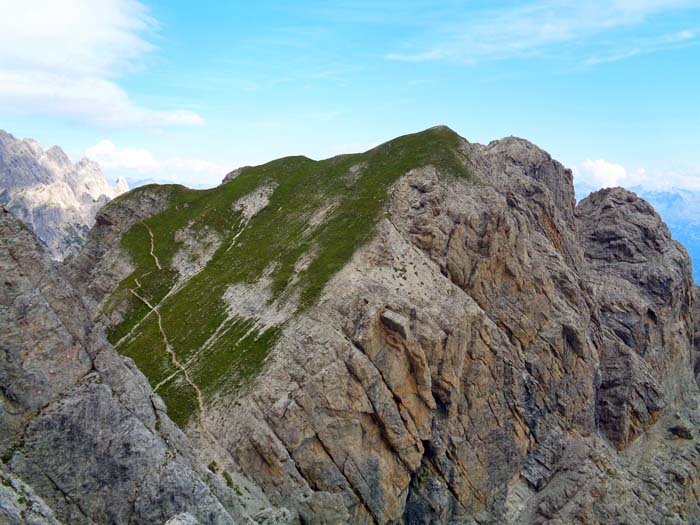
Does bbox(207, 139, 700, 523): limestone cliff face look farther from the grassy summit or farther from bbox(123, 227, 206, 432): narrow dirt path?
the grassy summit

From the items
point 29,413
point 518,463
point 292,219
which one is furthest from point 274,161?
point 29,413

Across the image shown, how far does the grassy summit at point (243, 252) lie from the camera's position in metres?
64.6

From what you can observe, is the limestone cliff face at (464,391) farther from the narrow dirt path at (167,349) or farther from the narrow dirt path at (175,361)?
the narrow dirt path at (167,349)

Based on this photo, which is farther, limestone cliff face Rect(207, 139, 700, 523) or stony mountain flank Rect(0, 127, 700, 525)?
limestone cliff face Rect(207, 139, 700, 523)

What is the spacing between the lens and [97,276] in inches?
3588

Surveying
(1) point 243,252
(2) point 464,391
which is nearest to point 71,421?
(2) point 464,391

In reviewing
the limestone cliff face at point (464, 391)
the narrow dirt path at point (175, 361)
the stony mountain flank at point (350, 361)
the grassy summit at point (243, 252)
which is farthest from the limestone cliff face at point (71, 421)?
the grassy summit at point (243, 252)

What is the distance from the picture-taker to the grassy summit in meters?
64.6

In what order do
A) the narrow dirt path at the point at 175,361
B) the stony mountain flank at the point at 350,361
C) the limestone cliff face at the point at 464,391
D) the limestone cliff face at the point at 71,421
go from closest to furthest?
the limestone cliff face at the point at 71,421, the stony mountain flank at the point at 350,361, the limestone cliff face at the point at 464,391, the narrow dirt path at the point at 175,361

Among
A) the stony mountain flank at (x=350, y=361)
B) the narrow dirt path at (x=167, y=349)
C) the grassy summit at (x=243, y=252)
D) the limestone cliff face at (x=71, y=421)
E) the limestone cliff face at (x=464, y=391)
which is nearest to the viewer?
the limestone cliff face at (x=71, y=421)

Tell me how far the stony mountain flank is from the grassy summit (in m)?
0.44

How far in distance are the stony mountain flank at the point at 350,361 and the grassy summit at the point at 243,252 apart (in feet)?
1.44

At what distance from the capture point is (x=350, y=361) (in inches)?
2346

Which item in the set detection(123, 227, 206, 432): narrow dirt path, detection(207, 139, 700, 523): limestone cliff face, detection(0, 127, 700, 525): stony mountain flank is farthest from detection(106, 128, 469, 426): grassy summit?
detection(207, 139, 700, 523): limestone cliff face
